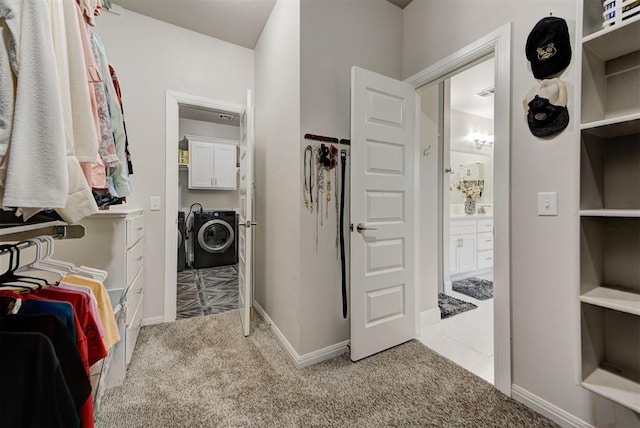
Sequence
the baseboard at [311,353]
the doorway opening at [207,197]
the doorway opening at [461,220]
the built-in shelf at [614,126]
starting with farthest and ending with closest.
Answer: the doorway opening at [207,197] → the doorway opening at [461,220] → the baseboard at [311,353] → the built-in shelf at [614,126]

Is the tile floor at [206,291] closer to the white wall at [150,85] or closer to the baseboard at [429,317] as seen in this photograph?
the white wall at [150,85]

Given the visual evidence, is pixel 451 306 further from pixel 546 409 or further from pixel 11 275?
pixel 11 275

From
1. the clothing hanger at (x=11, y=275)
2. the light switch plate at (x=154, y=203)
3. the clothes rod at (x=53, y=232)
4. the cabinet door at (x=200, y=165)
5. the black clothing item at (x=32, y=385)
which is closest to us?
the black clothing item at (x=32, y=385)

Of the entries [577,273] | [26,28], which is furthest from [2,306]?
[577,273]

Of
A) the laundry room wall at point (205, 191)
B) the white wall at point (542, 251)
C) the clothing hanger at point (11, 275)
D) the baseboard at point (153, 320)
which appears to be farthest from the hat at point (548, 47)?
the laundry room wall at point (205, 191)

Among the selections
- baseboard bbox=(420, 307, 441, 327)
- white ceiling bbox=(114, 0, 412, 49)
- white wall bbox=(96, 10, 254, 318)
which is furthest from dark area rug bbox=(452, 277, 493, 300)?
white wall bbox=(96, 10, 254, 318)

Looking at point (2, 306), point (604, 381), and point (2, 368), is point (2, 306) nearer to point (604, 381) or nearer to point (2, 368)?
point (2, 368)

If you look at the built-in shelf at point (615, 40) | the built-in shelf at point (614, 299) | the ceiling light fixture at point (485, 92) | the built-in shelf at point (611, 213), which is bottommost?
the built-in shelf at point (614, 299)

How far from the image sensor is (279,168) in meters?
2.16

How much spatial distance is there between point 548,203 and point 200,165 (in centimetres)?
476

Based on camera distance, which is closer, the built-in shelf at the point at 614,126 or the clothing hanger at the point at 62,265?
the built-in shelf at the point at 614,126

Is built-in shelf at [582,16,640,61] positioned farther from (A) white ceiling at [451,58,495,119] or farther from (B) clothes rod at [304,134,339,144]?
(A) white ceiling at [451,58,495,119]

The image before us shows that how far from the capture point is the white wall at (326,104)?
1.82 metres

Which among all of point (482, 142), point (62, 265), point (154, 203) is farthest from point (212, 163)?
point (482, 142)
